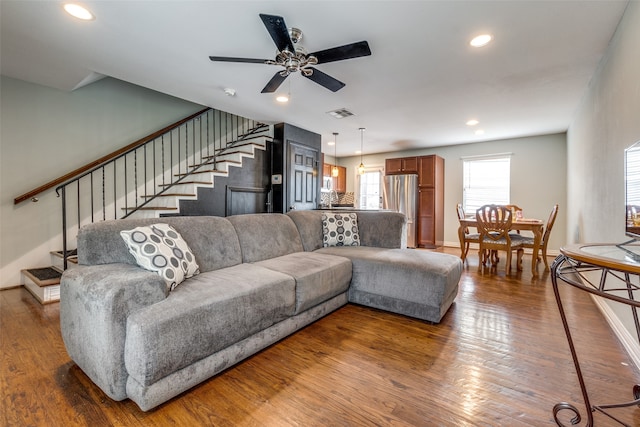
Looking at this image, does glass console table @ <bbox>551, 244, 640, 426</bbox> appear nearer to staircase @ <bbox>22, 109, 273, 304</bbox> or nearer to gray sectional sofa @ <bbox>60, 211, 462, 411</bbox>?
gray sectional sofa @ <bbox>60, 211, 462, 411</bbox>

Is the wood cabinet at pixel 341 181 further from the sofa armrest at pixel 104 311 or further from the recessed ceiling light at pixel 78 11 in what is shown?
the sofa armrest at pixel 104 311

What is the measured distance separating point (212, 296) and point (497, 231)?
4.32 m

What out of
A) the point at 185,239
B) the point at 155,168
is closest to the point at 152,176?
the point at 155,168

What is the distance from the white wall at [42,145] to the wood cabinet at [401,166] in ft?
17.9

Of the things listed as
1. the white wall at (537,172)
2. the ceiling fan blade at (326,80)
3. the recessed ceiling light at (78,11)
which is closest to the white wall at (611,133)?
the ceiling fan blade at (326,80)

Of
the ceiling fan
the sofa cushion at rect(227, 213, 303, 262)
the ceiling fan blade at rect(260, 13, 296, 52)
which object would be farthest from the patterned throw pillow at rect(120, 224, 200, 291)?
the ceiling fan blade at rect(260, 13, 296, 52)

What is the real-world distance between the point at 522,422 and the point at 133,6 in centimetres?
348

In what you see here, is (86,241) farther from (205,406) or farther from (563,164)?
(563,164)

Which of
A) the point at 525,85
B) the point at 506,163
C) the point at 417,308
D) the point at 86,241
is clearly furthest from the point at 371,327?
the point at 506,163

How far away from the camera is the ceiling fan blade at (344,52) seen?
2.08m

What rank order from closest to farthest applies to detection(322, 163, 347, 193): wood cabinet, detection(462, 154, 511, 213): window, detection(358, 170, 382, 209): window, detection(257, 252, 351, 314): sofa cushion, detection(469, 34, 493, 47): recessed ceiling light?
detection(257, 252, 351, 314): sofa cushion, detection(469, 34, 493, 47): recessed ceiling light, detection(462, 154, 511, 213): window, detection(358, 170, 382, 209): window, detection(322, 163, 347, 193): wood cabinet

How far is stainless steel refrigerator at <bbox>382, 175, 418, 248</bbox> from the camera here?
6.52 m

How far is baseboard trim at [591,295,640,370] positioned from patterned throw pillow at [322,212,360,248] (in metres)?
2.33

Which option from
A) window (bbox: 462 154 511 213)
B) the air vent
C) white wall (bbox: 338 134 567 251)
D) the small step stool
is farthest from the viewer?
window (bbox: 462 154 511 213)
